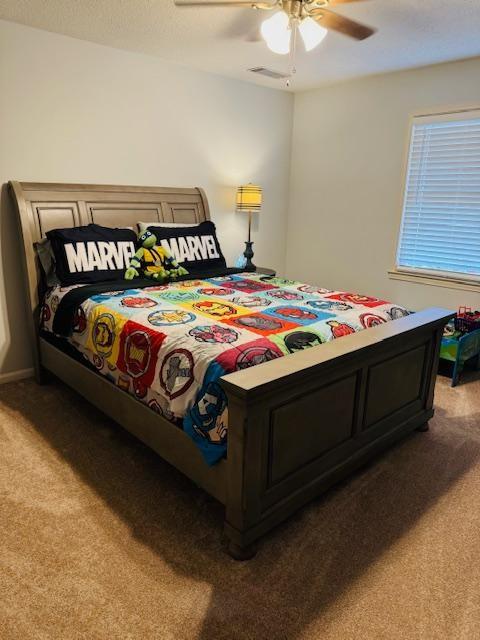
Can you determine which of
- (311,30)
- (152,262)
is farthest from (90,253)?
(311,30)

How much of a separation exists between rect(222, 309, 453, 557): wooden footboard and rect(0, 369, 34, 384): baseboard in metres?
2.24

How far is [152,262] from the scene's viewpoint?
3262 millimetres

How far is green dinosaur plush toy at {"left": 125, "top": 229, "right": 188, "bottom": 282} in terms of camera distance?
3184 mm

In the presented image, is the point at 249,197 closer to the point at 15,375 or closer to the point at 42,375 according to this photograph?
the point at 42,375

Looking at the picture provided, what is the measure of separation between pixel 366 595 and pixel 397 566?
205mm

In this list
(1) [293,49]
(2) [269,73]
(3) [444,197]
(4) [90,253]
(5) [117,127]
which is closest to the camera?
(4) [90,253]

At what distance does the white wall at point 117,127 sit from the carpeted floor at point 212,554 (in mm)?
1546

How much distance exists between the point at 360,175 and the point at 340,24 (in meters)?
2.12

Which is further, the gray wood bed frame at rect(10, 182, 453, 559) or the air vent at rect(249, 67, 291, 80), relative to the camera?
the air vent at rect(249, 67, 291, 80)

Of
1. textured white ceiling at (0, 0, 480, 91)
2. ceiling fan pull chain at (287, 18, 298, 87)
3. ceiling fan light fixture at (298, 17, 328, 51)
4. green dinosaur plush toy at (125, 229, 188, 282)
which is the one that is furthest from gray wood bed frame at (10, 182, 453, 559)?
ceiling fan pull chain at (287, 18, 298, 87)

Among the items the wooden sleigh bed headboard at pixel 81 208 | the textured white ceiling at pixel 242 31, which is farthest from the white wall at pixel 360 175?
the wooden sleigh bed headboard at pixel 81 208

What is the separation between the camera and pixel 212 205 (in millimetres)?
4289

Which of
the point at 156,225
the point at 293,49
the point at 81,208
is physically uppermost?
the point at 293,49

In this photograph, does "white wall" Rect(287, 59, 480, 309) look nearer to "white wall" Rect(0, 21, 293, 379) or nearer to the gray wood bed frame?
"white wall" Rect(0, 21, 293, 379)
